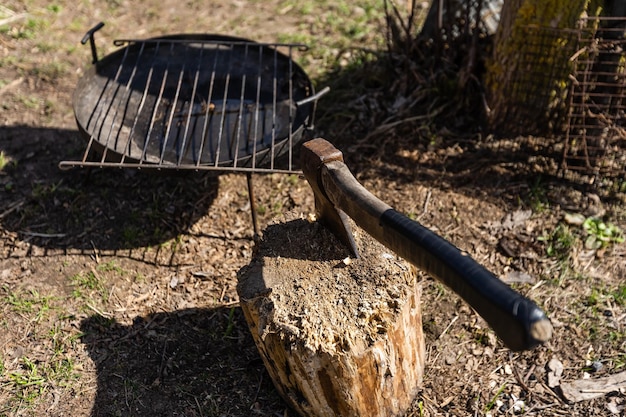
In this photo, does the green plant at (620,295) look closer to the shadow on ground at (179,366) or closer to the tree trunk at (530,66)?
the tree trunk at (530,66)

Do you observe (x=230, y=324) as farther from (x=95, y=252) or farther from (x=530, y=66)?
(x=530, y=66)

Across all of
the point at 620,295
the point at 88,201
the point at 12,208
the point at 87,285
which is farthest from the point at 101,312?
the point at 620,295

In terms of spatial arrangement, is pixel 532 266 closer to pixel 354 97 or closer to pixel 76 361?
pixel 354 97

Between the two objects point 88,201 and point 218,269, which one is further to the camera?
point 88,201

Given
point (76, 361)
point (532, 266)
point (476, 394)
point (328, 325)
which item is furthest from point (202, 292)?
point (532, 266)

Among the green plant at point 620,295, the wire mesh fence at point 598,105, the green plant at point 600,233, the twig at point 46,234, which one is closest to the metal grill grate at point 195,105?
the twig at point 46,234

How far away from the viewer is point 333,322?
262cm

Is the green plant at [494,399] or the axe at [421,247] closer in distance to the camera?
the axe at [421,247]

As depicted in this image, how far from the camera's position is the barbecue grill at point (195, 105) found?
12.3 ft

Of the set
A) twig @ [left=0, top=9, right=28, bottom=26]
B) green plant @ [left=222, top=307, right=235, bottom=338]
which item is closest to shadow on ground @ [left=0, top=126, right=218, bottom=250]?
green plant @ [left=222, top=307, right=235, bottom=338]

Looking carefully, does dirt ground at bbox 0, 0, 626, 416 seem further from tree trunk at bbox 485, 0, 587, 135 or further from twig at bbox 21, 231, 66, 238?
tree trunk at bbox 485, 0, 587, 135

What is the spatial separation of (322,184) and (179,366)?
1.32m

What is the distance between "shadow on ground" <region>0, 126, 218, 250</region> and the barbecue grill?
0.26 metres

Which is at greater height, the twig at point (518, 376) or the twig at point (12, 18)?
the twig at point (12, 18)
